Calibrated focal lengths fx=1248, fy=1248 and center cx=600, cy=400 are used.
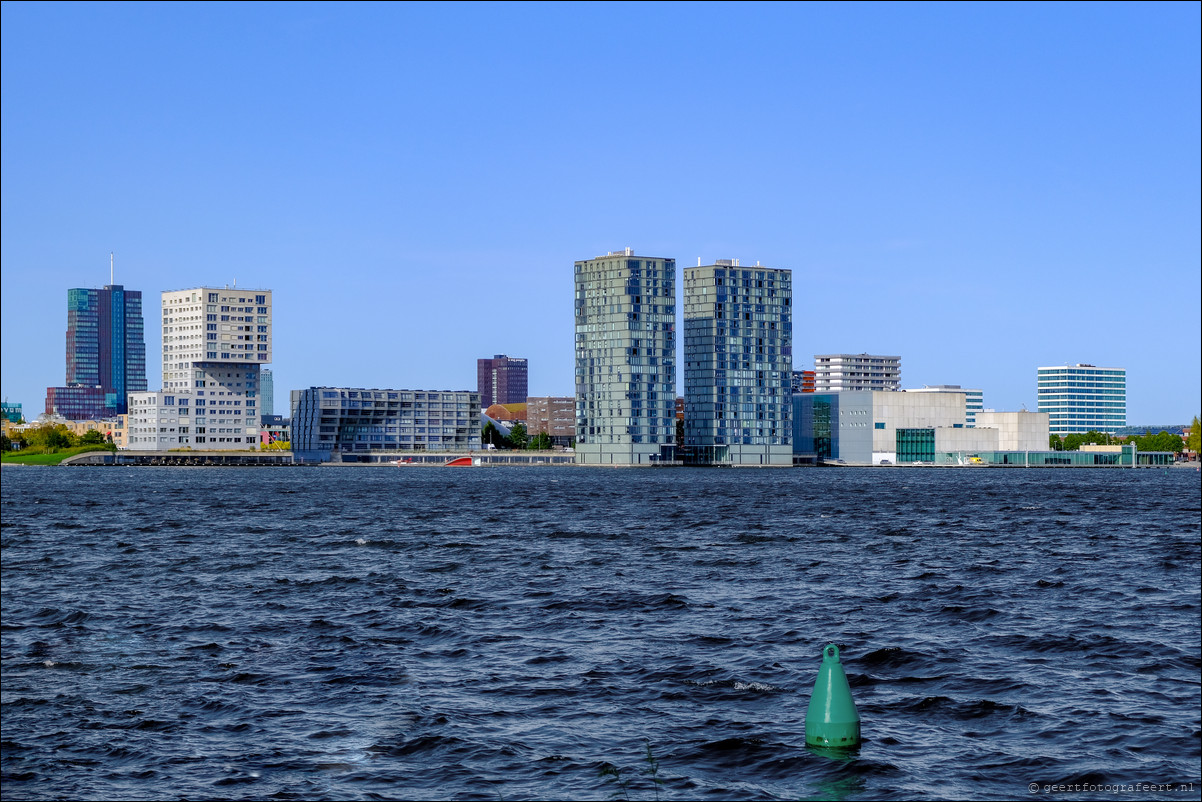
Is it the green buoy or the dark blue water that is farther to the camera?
the green buoy

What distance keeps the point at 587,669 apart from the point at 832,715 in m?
9.14

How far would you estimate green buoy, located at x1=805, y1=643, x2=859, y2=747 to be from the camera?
853 inches

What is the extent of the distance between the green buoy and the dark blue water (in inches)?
15.2

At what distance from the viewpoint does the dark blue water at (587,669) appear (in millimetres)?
21125

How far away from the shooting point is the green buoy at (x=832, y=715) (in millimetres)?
21656

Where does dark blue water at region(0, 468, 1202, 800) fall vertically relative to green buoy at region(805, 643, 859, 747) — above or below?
below

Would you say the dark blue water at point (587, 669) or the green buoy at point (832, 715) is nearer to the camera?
the dark blue water at point (587, 669)

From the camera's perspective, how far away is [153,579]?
163 ft

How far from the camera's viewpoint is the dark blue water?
21125 mm

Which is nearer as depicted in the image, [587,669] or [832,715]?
[832,715]

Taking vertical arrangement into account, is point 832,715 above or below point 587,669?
above

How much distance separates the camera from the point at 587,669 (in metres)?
29.9

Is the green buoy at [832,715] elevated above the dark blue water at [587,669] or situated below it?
above

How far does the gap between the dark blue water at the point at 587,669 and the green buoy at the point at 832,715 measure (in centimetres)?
39
